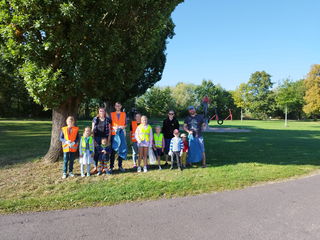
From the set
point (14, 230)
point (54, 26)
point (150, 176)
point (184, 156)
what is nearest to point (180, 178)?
point (150, 176)

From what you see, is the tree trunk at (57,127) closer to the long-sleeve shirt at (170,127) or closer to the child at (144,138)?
the child at (144,138)

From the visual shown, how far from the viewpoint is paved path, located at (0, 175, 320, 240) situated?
3.45 meters

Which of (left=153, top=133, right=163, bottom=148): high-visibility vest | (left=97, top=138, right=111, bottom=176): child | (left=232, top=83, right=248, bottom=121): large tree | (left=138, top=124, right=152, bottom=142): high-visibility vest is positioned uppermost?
(left=232, top=83, right=248, bottom=121): large tree

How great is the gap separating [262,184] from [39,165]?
653 cm

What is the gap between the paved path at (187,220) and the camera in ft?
11.3

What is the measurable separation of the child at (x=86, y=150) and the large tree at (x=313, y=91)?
46130 mm

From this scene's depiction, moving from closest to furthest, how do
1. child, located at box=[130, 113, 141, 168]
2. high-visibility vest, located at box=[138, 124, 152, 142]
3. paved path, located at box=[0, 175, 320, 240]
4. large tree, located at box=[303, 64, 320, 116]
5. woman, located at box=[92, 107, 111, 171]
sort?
paved path, located at box=[0, 175, 320, 240] → woman, located at box=[92, 107, 111, 171] → high-visibility vest, located at box=[138, 124, 152, 142] → child, located at box=[130, 113, 141, 168] → large tree, located at box=[303, 64, 320, 116]

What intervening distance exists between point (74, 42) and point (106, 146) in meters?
3.01

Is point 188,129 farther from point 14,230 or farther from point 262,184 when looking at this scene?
point 14,230

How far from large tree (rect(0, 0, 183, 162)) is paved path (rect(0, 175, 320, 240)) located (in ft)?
12.3

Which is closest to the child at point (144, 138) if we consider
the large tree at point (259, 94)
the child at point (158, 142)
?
the child at point (158, 142)

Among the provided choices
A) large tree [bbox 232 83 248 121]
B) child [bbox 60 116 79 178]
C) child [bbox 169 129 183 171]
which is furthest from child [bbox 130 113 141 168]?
large tree [bbox 232 83 248 121]

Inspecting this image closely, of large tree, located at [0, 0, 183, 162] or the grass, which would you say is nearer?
the grass

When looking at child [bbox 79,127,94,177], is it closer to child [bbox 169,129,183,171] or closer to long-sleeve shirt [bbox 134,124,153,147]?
long-sleeve shirt [bbox 134,124,153,147]
